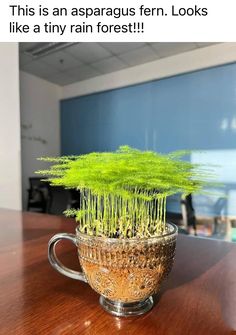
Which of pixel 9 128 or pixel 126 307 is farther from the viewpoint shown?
pixel 9 128

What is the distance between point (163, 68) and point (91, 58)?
3.41 ft

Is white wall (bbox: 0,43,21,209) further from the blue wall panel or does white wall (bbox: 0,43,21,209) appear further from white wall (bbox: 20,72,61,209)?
white wall (bbox: 20,72,61,209)

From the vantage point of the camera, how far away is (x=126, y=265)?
36 cm

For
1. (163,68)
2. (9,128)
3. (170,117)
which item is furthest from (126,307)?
(163,68)

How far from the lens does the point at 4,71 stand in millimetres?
2783

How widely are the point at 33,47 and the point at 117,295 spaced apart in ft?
12.0

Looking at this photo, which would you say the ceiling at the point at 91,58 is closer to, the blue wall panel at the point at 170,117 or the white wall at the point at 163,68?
the white wall at the point at 163,68

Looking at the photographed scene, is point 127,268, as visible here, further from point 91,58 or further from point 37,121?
point 37,121

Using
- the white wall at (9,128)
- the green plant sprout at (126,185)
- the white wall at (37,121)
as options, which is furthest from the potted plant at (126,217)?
the white wall at (37,121)

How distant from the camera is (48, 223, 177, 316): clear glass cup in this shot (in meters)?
0.36

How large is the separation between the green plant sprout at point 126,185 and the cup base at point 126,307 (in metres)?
0.11
